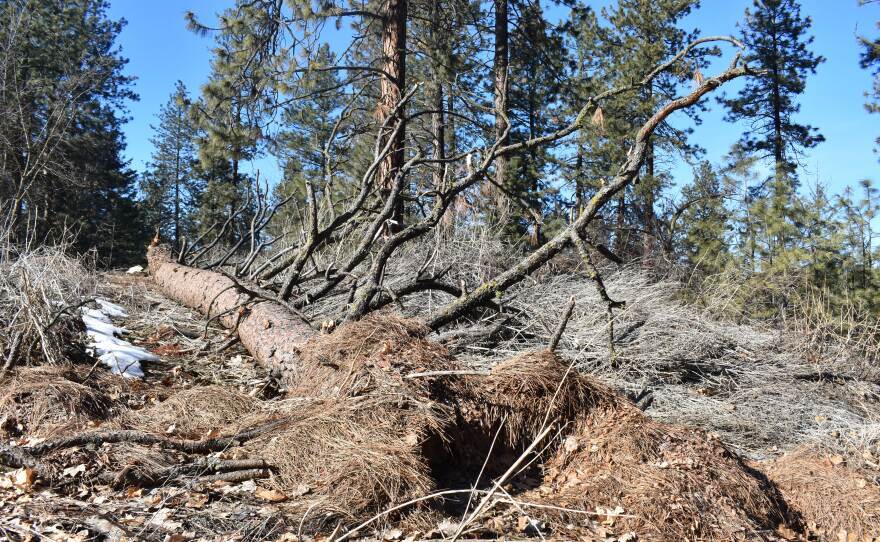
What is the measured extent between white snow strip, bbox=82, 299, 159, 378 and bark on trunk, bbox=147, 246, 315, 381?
76 cm

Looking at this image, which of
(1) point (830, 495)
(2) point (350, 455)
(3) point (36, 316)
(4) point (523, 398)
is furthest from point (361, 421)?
(3) point (36, 316)

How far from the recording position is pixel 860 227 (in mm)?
10852

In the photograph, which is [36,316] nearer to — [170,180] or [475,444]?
[475,444]

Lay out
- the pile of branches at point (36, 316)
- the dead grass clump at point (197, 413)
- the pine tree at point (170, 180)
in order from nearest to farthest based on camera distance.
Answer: the dead grass clump at point (197, 413) < the pile of branches at point (36, 316) < the pine tree at point (170, 180)

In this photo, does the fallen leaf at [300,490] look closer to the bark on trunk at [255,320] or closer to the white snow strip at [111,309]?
the bark on trunk at [255,320]

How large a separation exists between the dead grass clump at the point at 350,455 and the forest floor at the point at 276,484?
0.11 feet

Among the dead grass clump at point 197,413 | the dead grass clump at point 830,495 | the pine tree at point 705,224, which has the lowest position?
the dead grass clump at point 830,495

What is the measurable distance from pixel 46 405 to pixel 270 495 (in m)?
1.77

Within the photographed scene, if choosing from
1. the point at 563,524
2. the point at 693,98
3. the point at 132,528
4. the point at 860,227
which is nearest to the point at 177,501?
the point at 132,528

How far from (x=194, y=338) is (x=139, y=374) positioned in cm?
115

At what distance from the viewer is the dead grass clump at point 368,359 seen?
3385 millimetres

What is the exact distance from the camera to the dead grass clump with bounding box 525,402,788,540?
2902mm

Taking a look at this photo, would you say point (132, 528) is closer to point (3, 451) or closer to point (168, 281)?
point (3, 451)

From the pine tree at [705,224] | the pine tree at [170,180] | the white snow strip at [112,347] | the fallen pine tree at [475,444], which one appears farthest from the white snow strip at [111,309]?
the pine tree at [170,180]
